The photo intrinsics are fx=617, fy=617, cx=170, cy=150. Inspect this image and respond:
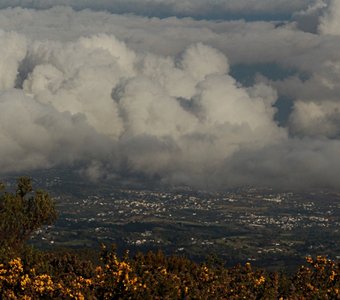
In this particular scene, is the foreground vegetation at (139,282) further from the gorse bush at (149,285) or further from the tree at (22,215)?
the tree at (22,215)

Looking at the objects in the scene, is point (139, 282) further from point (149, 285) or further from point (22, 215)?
point (22, 215)

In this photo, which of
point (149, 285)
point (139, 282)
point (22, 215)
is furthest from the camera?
point (22, 215)

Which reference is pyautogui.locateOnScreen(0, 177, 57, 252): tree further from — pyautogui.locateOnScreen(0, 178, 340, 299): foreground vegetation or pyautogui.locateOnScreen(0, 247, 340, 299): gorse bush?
pyautogui.locateOnScreen(0, 247, 340, 299): gorse bush

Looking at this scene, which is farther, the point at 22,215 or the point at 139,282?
the point at 22,215

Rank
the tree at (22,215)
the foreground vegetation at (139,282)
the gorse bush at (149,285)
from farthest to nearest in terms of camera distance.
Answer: the tree at (22,215)
the foreground vegetation at (139,282)
the gorse bush at (149,285)

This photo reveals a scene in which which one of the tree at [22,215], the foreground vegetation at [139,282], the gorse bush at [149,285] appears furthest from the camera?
the tree at [22,215]

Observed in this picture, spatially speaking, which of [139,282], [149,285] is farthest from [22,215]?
[139,282]

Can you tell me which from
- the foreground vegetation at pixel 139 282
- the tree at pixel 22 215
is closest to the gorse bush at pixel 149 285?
the foreground vegetation at pixel 139 282

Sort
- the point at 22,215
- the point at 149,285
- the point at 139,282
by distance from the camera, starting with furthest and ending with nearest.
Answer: the point at 22,215, the point at 149,285, the point at 139,282

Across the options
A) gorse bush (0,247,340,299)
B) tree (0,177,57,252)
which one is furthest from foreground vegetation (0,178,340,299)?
tree (0,177,57,252)

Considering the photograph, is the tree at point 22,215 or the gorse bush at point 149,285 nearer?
the gorse bush at point 149,285

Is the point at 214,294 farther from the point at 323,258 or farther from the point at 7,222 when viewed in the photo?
the point at 7,222
